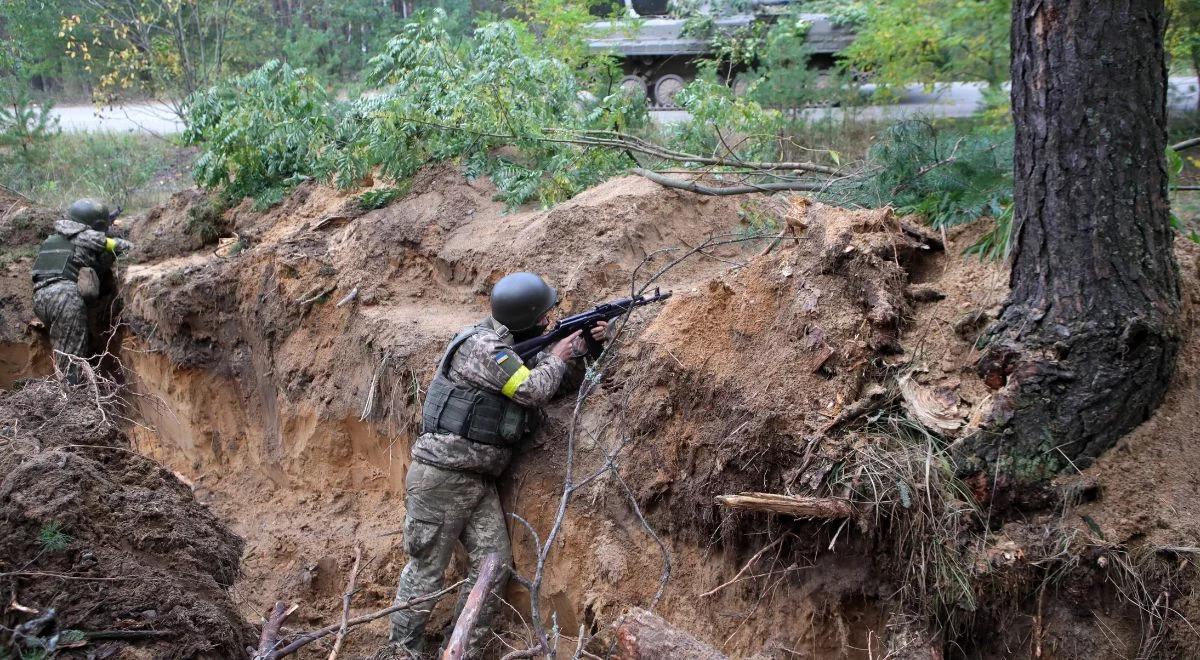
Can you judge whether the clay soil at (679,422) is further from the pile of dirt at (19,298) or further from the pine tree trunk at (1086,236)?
the pile of dirt at (19,298)

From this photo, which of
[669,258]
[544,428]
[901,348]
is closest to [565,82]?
[669,258]

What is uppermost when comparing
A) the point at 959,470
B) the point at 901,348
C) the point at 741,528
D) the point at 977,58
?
the point at 977,58

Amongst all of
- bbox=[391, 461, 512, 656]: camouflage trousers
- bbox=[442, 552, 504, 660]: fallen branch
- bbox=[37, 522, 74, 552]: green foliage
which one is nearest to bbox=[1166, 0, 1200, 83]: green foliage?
bbox=[391, 461, 512, 656]: camouflage trousers

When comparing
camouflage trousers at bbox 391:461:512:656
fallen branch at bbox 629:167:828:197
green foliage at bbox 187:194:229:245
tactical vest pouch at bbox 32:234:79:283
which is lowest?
camouflage trousers at bbox 391:461:512:656

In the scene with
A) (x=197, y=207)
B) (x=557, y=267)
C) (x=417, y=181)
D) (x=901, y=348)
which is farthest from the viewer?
(x=197, y=207)

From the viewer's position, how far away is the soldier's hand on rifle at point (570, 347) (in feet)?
17.5

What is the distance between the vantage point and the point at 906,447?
411cm

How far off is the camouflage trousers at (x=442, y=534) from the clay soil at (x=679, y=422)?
0.17m

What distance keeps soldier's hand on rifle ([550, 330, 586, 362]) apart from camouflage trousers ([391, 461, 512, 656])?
89 centimetres

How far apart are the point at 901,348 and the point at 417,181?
16.9 feet

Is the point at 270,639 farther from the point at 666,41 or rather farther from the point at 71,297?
the point at 666,41

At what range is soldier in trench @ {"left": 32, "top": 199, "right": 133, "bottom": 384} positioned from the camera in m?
9.84

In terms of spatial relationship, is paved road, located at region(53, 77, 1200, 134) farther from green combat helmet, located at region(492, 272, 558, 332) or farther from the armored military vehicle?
green combat helmet, located at region(492, 272, 558, 332)

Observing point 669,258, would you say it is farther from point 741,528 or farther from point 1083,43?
point 1083,43
